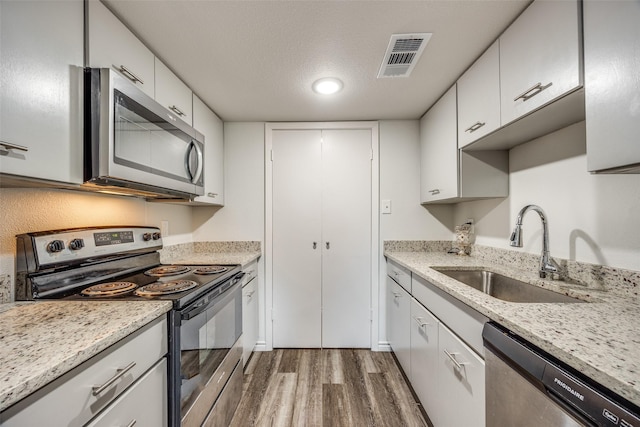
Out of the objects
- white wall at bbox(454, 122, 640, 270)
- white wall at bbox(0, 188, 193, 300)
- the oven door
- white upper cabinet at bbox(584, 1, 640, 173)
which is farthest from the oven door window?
white wall at bbox(454, 122, 640, 270)

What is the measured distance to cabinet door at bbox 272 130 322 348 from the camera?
2.37 m

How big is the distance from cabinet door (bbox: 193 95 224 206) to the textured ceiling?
0.52ft

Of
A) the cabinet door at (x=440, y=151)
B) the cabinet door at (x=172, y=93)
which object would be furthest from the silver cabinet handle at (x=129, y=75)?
the cabinet door at (x=440, y=151)

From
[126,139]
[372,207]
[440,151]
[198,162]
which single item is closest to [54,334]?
[126,139]

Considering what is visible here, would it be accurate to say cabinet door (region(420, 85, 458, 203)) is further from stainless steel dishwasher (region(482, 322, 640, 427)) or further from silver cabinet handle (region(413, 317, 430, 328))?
stainless steel dishwasher (region(482, 322, 640, 427))

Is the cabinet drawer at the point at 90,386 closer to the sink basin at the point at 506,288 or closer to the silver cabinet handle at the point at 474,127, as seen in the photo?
the sink basin at the point at 506,288

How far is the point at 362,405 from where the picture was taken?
1635 millimetres

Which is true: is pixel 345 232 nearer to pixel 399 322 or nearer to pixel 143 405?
pixel 399 322

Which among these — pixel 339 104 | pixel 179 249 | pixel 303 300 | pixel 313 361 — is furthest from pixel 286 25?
pixel 313 361

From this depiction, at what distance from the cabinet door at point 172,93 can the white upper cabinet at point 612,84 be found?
1.85 m

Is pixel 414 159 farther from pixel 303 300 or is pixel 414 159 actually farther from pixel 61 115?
pixel 61 115

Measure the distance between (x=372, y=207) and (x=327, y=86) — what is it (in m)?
1.12

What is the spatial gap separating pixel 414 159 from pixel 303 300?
1672 mm

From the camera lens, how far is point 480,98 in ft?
4.61
